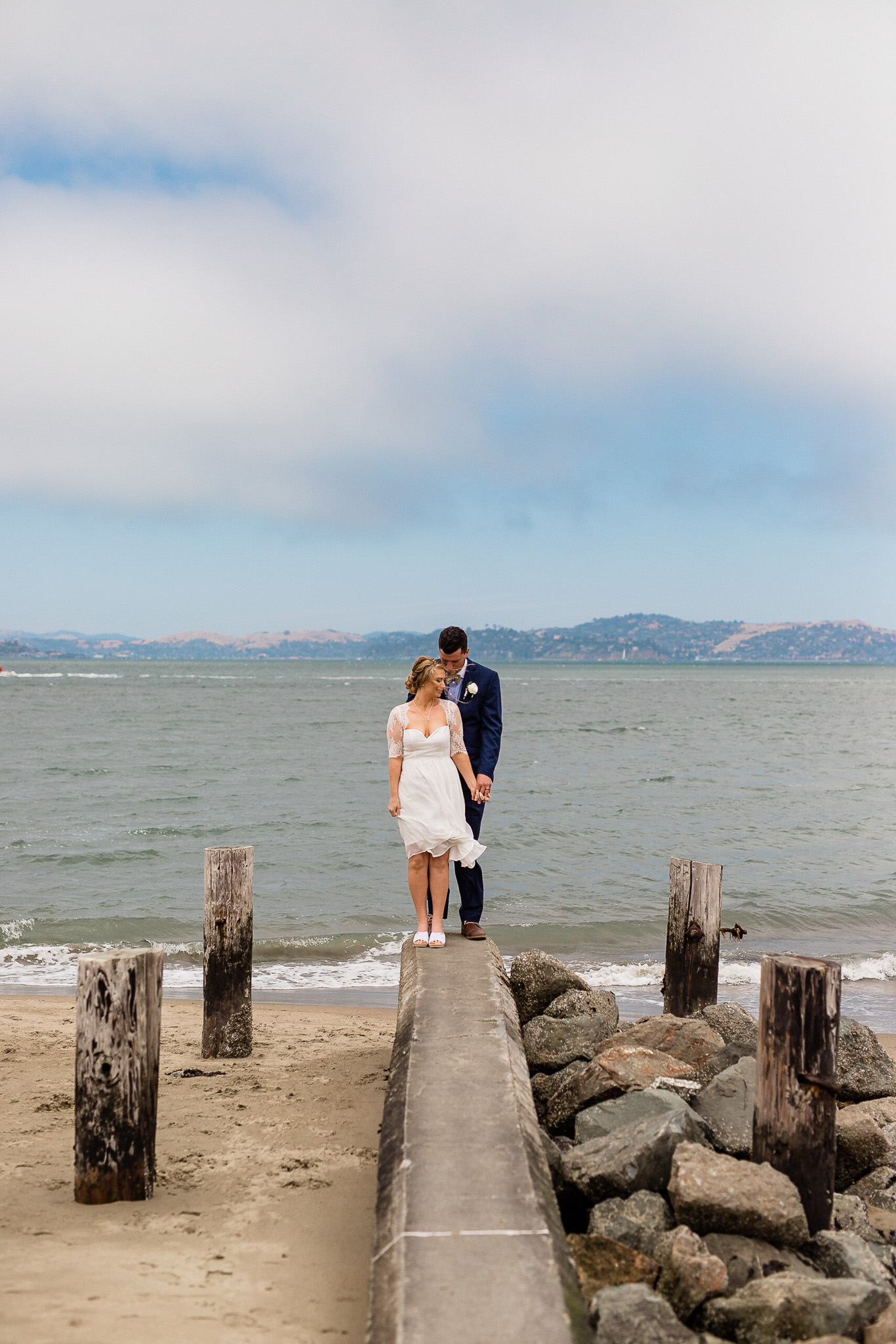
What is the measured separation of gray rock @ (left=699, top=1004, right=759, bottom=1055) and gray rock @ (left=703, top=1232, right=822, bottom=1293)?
8.94 feet

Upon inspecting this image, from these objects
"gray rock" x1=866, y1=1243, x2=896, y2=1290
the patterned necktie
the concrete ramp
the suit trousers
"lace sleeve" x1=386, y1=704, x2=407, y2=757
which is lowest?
"gray rock" x1=866, y1=1243, x2=896, y2=1290

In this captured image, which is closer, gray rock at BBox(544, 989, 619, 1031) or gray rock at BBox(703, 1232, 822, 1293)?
gray rock at BBox(703, 1232, 822, 1293)

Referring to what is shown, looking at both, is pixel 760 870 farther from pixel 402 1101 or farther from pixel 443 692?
pixel 402 1101

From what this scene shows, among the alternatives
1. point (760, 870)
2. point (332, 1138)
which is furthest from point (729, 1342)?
point (760, 870)

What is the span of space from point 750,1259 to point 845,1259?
490 mm

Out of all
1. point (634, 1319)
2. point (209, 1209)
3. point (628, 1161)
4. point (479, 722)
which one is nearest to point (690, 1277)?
point (634, 1319)

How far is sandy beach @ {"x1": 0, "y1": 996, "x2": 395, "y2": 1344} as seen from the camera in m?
3.96

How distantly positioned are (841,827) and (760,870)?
17.2ft

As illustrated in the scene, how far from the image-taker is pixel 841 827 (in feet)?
70.4

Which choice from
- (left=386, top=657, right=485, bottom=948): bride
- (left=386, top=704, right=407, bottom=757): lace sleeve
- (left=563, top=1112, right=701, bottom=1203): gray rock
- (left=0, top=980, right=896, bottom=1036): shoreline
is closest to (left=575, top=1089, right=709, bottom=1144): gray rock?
(left=563, top=1112, right=701, bottom=1203): gray rock

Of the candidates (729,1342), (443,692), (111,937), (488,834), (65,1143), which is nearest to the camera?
(729,1342)

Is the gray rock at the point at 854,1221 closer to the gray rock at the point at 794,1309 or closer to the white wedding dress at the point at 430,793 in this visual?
the gray rock at the point at 794,1309

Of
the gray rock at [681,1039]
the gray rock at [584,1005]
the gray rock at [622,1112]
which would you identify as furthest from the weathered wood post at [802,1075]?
the gray rock at [584,1005]

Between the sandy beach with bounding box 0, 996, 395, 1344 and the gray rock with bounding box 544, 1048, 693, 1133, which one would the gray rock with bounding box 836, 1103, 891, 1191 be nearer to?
the gray rock with bounding box 544, 1048, 693, 1133
